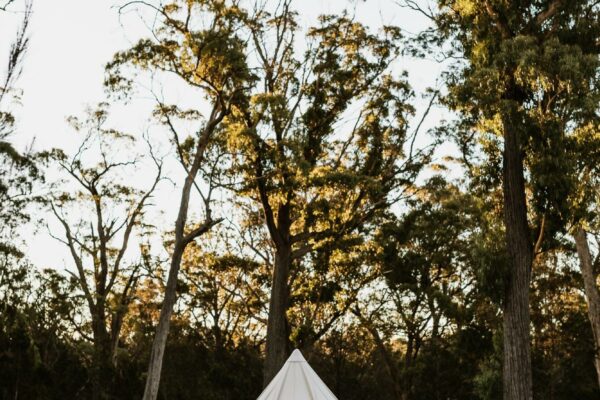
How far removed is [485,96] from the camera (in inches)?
445

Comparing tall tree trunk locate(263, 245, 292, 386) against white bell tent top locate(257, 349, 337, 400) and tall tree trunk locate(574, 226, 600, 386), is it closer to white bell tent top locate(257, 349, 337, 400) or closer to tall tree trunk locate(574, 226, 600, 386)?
tall tree trunk locate(574, 226, 600, 386)

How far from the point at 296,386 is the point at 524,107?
7.24 meters

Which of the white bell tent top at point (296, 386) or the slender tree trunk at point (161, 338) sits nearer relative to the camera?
the white bell tent top at point (296, 386)

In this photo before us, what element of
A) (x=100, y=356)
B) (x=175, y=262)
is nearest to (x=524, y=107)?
(x=175, y=262)

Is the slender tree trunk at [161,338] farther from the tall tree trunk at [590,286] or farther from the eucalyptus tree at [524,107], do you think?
the tall tree trunk at [590,286]

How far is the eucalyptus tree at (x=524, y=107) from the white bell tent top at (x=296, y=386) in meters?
6.04

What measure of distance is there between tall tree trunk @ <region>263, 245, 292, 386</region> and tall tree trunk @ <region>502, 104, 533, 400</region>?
18.7 ft

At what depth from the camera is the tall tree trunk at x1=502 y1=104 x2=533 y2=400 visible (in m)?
11.0

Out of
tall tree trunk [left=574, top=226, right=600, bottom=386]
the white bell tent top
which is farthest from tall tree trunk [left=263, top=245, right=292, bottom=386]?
the white bell tent top

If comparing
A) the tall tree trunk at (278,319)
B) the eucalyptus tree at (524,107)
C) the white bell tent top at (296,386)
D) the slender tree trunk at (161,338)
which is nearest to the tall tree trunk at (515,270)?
the eucalyptus tree at (524,107)

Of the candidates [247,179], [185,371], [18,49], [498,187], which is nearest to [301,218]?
[247,179]

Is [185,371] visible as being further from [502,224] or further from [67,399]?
[502,224]

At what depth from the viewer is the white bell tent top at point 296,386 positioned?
6199mm

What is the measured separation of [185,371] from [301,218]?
1380 centimetres
